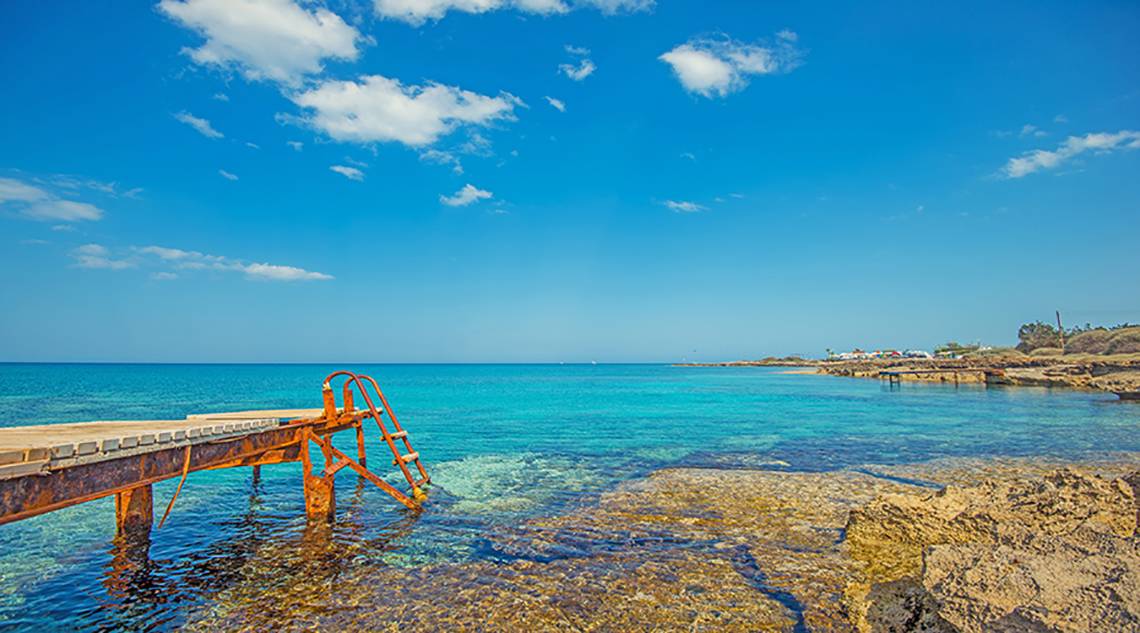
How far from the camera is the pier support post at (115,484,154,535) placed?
13859mm

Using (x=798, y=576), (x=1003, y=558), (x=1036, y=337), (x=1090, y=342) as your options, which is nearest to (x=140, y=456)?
(x=798, y=576)

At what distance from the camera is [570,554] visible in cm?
1244

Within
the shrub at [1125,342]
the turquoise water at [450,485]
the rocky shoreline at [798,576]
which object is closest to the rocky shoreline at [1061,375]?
the shrub at [1125,342]

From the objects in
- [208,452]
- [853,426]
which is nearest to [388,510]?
[208,452]

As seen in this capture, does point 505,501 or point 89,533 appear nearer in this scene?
point 89,533

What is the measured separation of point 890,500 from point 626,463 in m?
13.3

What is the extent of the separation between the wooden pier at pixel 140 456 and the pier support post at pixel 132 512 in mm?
21

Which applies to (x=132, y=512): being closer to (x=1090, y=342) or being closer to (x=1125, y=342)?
(x=1125, y=342)

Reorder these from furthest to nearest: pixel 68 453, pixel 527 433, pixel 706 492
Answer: pixel 527 433 → pixel 706 492 → pixel 68 453

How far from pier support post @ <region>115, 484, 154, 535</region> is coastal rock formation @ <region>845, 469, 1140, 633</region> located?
1632cm

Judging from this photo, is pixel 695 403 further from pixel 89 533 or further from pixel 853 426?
pixel 89 533

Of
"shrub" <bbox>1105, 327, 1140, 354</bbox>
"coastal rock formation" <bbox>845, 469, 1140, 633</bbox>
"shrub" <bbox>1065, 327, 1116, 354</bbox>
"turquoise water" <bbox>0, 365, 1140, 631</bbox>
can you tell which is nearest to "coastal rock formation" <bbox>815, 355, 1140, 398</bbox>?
"shrub" <bbox>1105, 327, 1140, 354</bbox>

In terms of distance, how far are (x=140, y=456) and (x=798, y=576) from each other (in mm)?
12648

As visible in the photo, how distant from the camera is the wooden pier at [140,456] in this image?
321 inches
